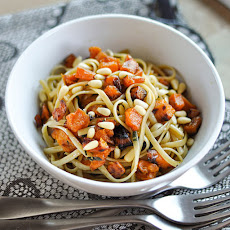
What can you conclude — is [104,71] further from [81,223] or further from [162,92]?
[81,223]

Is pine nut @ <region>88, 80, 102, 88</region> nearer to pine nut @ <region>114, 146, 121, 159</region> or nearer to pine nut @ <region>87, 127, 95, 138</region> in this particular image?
pine nut @ <region>87, 127, 95, 138</region>

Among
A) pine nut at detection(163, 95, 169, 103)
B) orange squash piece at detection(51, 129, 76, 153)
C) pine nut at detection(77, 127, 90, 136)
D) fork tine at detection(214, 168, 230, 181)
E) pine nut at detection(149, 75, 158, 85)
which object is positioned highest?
pine nut at detection(149, 75, 158, 85)

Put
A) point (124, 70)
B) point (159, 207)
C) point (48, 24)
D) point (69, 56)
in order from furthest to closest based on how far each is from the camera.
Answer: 1. point (48, 24)
2. point (69, 56)
3. point (124, 70)
4. point (159, 207)

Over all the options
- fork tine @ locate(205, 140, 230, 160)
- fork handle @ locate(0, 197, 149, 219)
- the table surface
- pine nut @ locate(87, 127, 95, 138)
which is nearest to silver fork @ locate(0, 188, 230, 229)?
fork handle @ locate(0, 197, 149, 219)

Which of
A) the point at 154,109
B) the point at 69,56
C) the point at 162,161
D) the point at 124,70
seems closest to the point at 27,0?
the point at 69,56

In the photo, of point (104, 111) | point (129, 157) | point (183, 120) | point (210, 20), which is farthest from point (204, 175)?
point (210, 20)

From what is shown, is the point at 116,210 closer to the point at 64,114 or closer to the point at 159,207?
the point at 159,207
